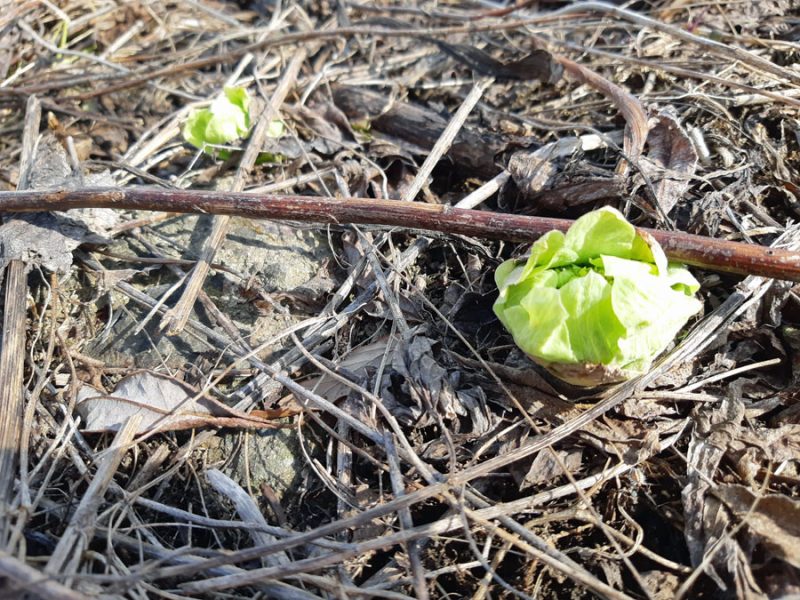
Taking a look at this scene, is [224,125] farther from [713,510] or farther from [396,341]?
[713,510]

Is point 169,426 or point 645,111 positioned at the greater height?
point 645,111

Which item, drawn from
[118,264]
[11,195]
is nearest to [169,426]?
[118,264]

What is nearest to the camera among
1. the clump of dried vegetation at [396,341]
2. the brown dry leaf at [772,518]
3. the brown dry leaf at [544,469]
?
the brown dry leaf at [772,518]

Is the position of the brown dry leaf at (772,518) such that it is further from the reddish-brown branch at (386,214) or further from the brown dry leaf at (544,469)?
the reddish-brown branch at (386,214)

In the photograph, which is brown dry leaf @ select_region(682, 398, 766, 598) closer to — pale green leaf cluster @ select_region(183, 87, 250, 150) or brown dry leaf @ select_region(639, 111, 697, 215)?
brown dry leaf @ select_region(639, 111, 697, 215)

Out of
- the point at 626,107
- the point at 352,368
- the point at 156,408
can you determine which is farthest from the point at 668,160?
the point at 156,408

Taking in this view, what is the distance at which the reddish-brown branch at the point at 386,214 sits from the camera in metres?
2.10

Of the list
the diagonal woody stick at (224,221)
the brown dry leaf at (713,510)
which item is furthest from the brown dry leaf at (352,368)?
the brown dry leaf at (713,510)

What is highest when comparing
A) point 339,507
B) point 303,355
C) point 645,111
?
point 645,111

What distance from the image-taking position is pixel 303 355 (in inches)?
95.7

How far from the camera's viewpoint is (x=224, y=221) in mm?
2785

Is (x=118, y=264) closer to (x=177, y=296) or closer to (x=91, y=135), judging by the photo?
(x=177, y=296)

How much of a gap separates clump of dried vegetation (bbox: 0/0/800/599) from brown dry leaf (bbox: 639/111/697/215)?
14mm

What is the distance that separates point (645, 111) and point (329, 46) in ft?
5.86
